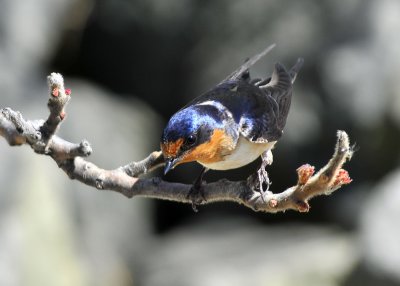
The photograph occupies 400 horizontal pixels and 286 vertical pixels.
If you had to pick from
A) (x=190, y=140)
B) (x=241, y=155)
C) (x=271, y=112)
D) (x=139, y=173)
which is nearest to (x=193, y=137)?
(x=190, y=140)

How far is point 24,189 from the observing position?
8.66 meters

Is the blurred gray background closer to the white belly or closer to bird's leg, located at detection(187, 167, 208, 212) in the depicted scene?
the white belly

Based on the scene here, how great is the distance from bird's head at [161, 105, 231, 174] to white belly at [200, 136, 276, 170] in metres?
0.06

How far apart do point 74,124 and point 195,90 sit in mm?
1466

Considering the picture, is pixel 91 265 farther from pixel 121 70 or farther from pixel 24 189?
pixel 121 70

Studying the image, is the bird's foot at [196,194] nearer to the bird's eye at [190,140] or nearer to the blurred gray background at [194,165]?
the bird's eye at [190,140]

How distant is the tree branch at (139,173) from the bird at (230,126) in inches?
4.8

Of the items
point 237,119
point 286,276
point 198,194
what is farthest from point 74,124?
point 198,194

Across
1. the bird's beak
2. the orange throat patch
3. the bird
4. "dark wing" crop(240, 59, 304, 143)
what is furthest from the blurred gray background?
the bird's beak

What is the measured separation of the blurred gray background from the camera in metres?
8.65

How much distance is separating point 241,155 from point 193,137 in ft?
1.63

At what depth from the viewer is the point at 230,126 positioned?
436 cm

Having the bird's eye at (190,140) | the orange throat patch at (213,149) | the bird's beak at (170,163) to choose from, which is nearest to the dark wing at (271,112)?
the orange throat patch at (213,149)

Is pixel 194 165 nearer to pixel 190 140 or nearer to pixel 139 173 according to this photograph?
pixel 190 140
